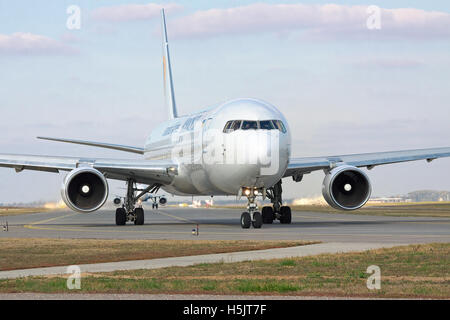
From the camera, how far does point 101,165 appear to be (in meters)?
33.2

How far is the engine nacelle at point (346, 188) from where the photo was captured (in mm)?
31875

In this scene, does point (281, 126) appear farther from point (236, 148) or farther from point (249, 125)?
point (236, 148)

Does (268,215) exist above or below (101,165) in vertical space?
below

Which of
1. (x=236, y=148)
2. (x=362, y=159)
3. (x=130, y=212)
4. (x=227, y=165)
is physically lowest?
(x=130, y=212)

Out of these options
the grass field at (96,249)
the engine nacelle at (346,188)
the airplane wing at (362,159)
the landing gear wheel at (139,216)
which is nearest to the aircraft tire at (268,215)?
the airplane wing at (362,159)

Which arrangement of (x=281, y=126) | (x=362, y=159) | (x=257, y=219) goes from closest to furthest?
1. (x=281, y=126)
2. (x=257, y=219)
3. (x=362, y=159)

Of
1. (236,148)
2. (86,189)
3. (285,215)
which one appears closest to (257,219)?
(236,148)

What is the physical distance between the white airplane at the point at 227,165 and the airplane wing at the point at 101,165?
0.04 meters

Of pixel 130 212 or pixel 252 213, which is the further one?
pixel 130 212

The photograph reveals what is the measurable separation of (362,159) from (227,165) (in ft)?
27.7

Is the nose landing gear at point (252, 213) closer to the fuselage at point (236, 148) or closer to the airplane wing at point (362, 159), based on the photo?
the fuselage at point (236, 148)

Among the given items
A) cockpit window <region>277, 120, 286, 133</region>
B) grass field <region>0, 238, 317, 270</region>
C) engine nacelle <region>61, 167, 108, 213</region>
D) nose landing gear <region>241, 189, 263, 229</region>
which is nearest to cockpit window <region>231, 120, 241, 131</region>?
cockpit window <region>277, 120, 286, 133</region>
